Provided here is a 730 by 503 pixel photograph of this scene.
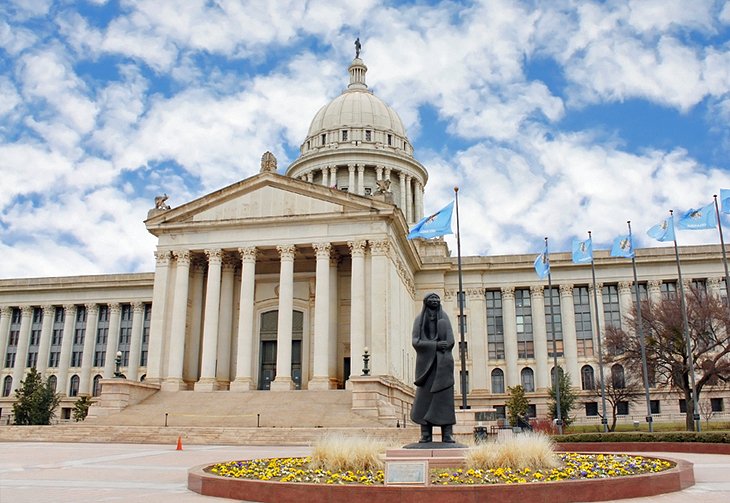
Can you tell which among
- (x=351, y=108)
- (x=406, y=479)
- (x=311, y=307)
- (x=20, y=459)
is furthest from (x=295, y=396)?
(x=351, y=108)

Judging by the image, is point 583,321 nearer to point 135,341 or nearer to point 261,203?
point 261,203

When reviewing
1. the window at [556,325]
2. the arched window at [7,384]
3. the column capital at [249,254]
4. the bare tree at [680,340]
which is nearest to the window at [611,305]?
the window at [556,325]

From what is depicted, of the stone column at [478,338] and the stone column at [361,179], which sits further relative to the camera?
the stone column at [361,179]

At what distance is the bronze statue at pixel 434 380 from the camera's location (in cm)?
1559

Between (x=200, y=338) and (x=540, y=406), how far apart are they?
1201 inches

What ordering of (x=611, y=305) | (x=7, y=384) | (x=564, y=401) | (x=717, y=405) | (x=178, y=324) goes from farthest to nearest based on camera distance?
(x=7, y=384)
(x=611, y=305)
(x=717, y=405)
(x=564, y=401)
(x=178, y=324)

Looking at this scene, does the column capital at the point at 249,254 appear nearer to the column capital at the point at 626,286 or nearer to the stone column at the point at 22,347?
the column capital at the point at 626,286

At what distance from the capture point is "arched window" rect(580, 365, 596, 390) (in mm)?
61531

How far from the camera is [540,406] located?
200 ft

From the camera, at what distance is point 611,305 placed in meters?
63.5

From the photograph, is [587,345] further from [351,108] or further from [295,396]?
[351,108]

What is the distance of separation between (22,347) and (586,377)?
56323 millimetres

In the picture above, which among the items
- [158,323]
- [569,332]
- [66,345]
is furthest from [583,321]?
[66,345]

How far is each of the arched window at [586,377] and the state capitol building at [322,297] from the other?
0.10 m
